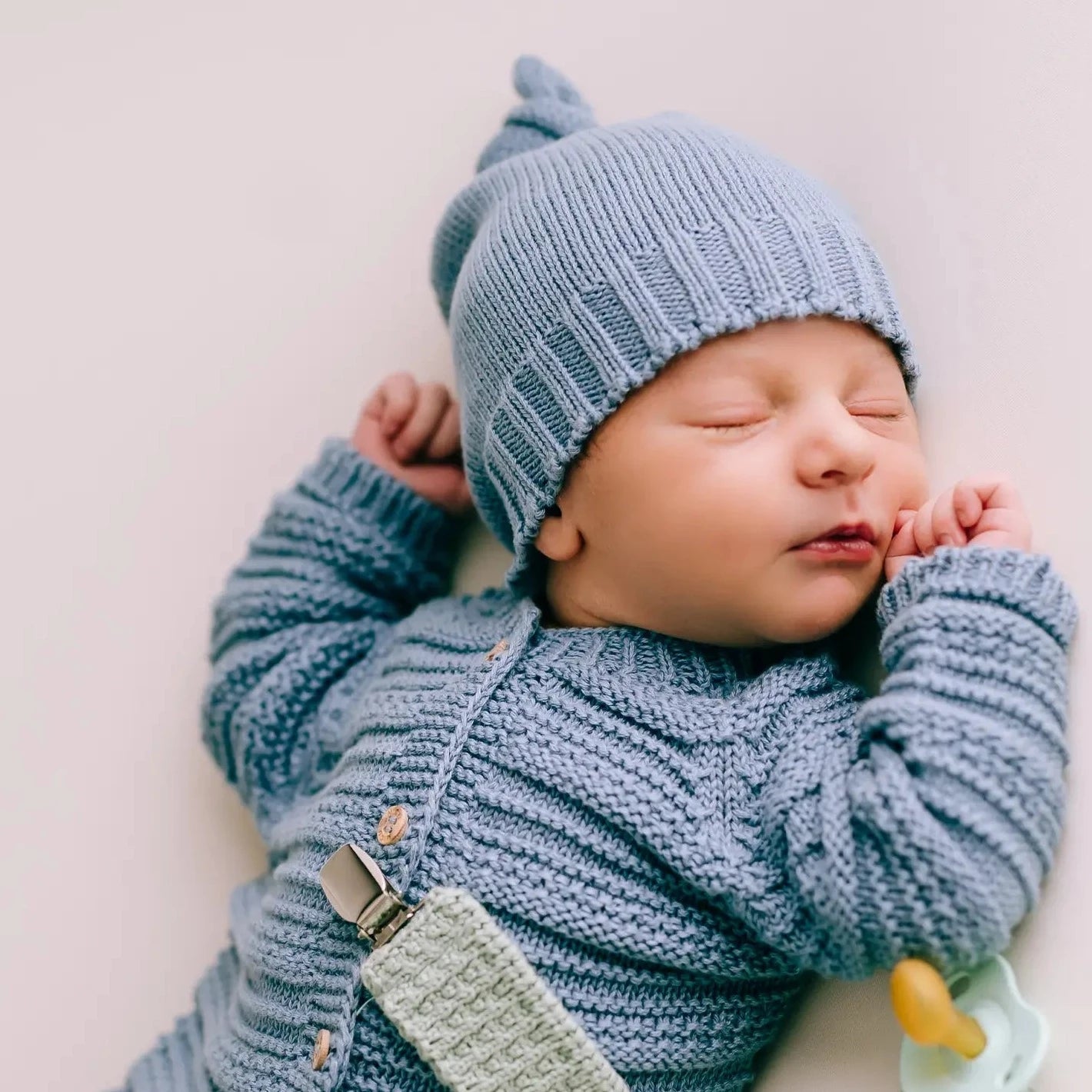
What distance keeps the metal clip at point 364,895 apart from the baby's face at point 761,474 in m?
0.33

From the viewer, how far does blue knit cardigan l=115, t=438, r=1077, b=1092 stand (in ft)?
2.81

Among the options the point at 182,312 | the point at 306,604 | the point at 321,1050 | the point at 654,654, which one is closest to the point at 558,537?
the point at 654,654

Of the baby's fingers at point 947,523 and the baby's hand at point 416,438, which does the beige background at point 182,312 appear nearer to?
the baby's hand at point 416,438

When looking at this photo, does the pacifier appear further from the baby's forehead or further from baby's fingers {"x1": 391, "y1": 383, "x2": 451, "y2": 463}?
baby's fingers {"x1": 391, "y1": 383, "x2": 451, "y2": 463}

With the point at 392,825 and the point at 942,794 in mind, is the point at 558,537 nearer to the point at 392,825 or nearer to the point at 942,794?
the point at 392,825

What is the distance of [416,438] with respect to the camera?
4.56ft

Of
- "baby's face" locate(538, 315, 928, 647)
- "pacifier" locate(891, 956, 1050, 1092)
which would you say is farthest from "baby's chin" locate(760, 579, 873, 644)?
"pacifier" locate(891, 956, 1050, 1092)

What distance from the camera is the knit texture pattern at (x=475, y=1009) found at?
3.14ft

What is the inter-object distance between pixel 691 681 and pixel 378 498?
466 mm

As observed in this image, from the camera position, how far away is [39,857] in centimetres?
142

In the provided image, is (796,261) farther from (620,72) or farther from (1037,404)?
(620,72)

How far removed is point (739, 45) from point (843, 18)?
135 millimetres

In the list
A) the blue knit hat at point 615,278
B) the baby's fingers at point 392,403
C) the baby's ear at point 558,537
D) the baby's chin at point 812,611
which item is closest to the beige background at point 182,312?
the baby's fingers at point 392,403

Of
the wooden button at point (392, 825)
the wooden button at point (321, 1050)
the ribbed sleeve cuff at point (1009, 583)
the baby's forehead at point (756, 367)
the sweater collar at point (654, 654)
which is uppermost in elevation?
the baby's forehead at point (756, 367)
